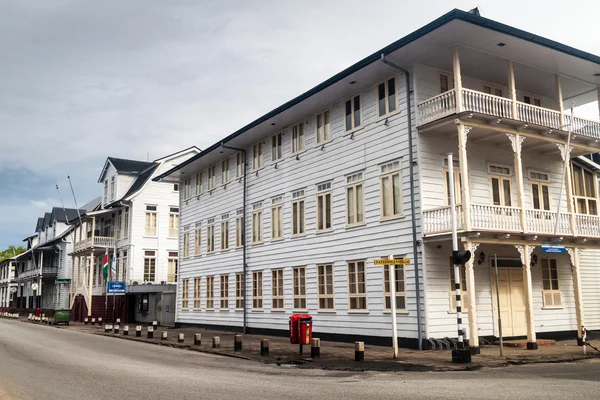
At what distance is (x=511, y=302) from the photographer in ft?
75.0

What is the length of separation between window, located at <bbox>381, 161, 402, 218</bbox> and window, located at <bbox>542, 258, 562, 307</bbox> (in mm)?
7392

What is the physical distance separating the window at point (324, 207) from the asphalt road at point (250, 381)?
938 cm

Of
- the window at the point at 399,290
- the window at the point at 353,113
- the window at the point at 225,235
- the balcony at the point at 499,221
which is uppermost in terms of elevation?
the window at the point at 353,113

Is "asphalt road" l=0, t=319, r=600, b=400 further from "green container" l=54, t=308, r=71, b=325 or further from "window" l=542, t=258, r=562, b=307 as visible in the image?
"green container" l=54, t=308, r=71, b=325

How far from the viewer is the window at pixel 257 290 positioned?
3048 cm

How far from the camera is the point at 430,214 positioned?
20359 millimetres

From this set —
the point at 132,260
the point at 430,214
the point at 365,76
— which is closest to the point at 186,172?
the point at 132,260

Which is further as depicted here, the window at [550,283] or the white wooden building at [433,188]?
the window at [550,283]

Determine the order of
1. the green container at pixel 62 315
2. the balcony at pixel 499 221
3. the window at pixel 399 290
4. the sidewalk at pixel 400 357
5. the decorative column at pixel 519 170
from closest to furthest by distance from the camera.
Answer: the sidewalk at pixel 400 357 < the balcony at pixel 499 221 < the decorative column at pixel 519 170 < the window at pixel 399 290 < the green container at pixel 62 315

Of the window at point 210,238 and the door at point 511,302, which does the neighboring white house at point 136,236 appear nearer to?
the window at point 210,238

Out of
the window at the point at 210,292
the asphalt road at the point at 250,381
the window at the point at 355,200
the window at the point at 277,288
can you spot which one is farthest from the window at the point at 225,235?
the asphalt road at the point at 250,381

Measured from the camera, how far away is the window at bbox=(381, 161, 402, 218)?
862 inches

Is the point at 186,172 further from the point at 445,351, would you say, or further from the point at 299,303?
the point at 445,351

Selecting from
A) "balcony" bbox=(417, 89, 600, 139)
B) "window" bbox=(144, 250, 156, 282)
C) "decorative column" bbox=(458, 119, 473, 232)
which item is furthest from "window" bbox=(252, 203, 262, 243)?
"window" bbox=(144, 250, 156, 282)
